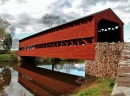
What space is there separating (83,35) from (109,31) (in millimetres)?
5949

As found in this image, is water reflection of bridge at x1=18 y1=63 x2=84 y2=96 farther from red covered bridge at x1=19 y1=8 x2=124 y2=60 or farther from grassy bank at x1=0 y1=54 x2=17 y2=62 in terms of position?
grassy bank at x1=0 y1=54 x2=17 y2=62

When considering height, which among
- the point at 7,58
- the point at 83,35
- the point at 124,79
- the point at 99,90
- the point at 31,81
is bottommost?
the point at 31,81

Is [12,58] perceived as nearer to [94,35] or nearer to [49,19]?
[49,19]

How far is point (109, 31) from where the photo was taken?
21141 mm

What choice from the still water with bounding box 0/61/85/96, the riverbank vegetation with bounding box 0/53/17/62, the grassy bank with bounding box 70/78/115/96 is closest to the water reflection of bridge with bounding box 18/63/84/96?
the still water with bounding box 0/61/85/96

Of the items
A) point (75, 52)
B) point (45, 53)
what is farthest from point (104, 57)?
point (45, 53)

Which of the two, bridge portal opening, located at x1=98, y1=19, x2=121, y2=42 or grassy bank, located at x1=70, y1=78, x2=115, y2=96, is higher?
bridge portal opening, located at x1=98, y1=19, x2=121, y2=42

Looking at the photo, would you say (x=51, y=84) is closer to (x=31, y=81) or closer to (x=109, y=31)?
(x=31, y=81)

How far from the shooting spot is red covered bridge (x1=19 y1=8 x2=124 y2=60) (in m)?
15.4

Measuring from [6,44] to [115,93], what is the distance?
5743cm

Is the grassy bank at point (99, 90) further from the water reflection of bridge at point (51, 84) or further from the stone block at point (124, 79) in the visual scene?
the stone block at point (124, 79)

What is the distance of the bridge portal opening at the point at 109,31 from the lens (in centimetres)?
1966

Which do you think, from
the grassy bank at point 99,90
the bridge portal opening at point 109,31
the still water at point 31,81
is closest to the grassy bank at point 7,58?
the still water at point 31,81

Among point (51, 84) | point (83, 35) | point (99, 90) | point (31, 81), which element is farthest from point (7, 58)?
point (99, 90)
